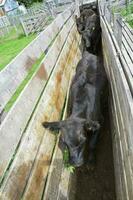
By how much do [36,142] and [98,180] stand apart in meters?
1.22

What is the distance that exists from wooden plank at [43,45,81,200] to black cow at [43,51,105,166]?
15 centimetres

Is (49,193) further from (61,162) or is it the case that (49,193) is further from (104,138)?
(104,138)

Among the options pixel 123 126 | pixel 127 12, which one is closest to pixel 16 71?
pixel 123 126

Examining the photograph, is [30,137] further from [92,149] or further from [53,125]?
[92,149]

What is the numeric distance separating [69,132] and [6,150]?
1.44 m

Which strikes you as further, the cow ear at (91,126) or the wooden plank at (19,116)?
the cow ear at (91,126)

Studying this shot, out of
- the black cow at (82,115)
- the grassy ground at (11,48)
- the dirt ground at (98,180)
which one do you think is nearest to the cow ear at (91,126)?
the black cow at (82,115)

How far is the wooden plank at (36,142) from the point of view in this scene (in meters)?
1.85

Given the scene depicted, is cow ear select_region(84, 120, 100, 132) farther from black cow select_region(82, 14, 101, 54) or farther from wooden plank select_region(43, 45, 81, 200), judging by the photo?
black cow select_region(82, 14, 101, 54)

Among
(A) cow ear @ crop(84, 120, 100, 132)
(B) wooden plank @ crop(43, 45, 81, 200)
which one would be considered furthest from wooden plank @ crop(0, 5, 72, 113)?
(A) cow ear @ crop(84, 120, 100, 132)

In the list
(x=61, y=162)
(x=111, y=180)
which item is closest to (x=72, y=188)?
(x=61, y=162)

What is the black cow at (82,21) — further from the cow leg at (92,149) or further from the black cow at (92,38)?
the cow leg at (92,149)

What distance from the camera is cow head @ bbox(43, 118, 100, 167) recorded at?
118 inches

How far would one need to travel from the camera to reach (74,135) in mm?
3164
